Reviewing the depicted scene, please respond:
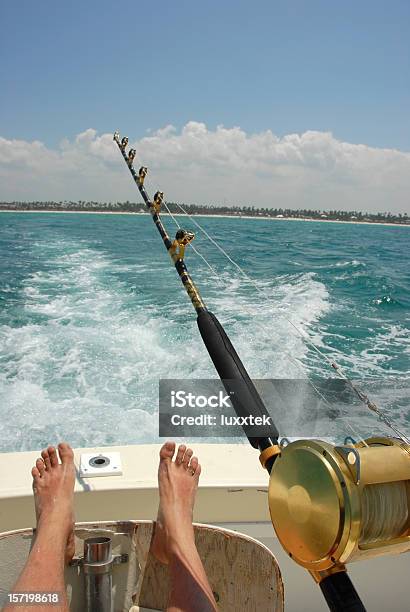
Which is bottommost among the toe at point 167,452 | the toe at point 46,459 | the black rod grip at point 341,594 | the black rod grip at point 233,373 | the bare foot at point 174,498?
the bare foot at point 174,498

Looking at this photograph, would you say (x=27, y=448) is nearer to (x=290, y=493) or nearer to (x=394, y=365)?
(x=290, y=493)

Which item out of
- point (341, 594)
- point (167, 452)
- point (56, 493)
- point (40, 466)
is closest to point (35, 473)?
point (40, 466)

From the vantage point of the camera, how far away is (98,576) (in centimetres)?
112

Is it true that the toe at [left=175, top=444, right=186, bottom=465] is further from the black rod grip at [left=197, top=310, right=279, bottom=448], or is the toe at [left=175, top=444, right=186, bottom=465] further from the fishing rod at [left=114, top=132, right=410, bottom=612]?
the fishing rod at [left=114, top=132, right=410, bottom=612]

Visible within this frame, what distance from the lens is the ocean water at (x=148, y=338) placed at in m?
3.32

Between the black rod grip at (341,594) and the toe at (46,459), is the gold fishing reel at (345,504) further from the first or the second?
the toe at (46,459)

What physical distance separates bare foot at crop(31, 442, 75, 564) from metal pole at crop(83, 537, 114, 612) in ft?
0.18

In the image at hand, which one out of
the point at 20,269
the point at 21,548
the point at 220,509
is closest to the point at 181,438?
the point at 220,509

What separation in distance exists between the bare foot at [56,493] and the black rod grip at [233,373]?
45 centimetres

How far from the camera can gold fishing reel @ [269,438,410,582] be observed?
64 cm

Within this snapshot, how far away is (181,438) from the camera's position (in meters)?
3.08

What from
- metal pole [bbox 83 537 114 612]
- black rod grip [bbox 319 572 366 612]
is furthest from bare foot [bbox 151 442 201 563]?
black rod grip [bbox 319 572 366 612]

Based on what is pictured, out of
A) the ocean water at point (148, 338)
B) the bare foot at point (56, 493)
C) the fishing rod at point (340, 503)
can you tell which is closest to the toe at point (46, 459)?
the bare foot at point (56, 493)

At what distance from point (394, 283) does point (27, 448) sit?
752cm
